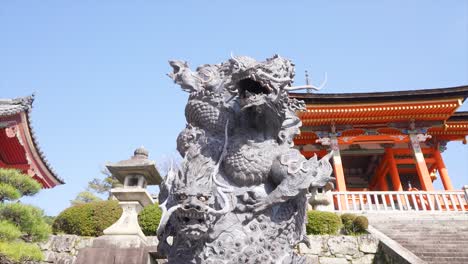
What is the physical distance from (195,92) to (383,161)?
16485mm

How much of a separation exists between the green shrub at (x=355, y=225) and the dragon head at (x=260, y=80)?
630 cm

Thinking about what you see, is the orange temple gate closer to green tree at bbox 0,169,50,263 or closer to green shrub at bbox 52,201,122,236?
green shrub at bbox 52,201,122,236

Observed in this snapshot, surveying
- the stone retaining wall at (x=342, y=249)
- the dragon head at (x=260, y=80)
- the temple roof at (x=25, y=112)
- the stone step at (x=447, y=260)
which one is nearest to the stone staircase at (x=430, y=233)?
the stone step at (x=447, y=260)

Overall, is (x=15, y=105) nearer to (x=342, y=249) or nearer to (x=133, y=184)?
(x=133, y=184)

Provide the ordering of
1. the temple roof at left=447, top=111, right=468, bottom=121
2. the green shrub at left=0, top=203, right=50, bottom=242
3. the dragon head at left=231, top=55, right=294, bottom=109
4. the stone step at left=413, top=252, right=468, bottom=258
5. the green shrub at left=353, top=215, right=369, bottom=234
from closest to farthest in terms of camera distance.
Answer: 1. the dragon head at left=231, top=55, right=294, bottom=109
2. the green shrub at left=0, top=203, right=50, bottom=242
3. the stone step at left=413, top=252, right=468, bottom=258
4. the green shrub at left=353, top=215, right=369, bottom=234
5. the temple roof at left=447, top=111, right=468, bottom=121

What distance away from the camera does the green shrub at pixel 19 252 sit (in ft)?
15.2

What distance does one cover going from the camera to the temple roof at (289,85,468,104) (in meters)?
12.6

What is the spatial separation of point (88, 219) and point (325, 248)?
538cm

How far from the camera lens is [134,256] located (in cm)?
404

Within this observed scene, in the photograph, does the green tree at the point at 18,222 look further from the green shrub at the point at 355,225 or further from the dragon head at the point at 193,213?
the green shrub at the point at 355,225

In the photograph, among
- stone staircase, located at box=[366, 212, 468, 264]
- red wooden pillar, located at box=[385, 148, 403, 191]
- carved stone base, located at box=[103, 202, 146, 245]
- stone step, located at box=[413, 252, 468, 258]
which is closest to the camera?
carved stone base, located at box=[103, 202, 146, 245]

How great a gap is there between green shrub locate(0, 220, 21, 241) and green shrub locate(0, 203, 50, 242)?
0.86 feet

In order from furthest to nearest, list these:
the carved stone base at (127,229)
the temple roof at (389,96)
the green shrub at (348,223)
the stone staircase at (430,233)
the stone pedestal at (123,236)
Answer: the temple roof at (389,96) < the green shrub at (348,223) < the stone staircase at (430,233) < the carved stone base at (127,229) < the stone pedestal at (123,236)

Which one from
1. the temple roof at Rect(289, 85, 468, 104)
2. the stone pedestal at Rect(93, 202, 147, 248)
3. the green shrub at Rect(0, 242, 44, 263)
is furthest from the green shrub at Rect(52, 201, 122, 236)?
the temple roof at Rect(289, 85, 468, 104)
